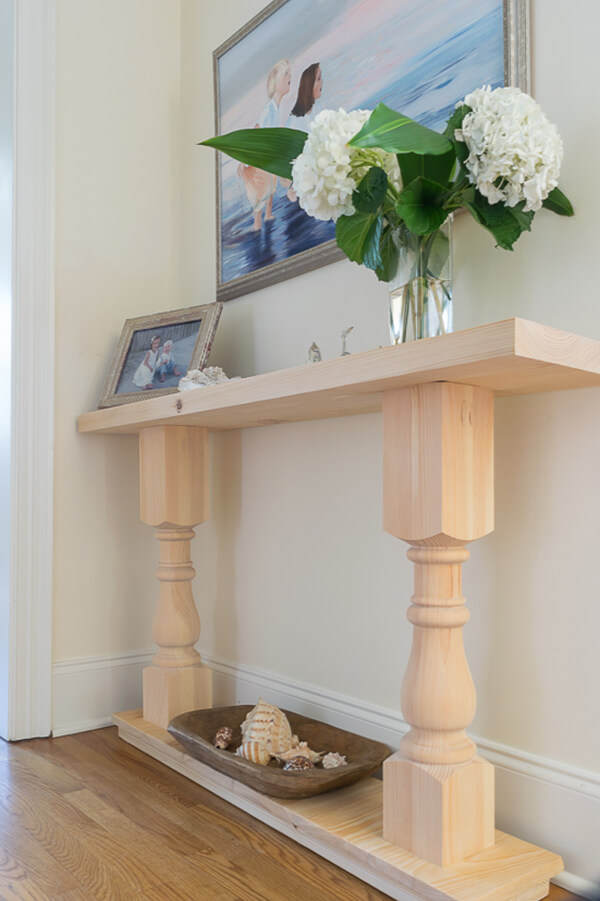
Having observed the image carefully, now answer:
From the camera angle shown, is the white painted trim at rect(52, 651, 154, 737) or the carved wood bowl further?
the white painted trim at rect(52, 651, 154, 737)

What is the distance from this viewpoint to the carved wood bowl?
1.27 meters

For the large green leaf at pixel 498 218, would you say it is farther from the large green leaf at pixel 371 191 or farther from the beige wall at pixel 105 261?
the beige wall at pixel 105 261

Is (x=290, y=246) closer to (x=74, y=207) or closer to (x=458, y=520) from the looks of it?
(x=74, y=207)

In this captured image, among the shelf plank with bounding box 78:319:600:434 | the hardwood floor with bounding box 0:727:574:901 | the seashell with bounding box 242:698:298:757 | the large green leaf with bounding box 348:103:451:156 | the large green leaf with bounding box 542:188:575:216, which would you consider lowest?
the hardwood floor with bounding box 0:727:574:901

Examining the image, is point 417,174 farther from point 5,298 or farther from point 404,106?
point 5,298

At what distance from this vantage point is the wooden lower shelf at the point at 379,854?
1.05 m

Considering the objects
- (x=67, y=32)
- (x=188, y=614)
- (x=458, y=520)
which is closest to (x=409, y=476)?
(x=458, y=520)

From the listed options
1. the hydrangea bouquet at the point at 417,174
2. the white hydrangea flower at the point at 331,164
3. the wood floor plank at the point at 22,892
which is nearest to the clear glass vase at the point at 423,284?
the hydrangea bouquet at the point at 417,174

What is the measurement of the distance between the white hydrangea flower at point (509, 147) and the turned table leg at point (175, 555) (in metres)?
0.96

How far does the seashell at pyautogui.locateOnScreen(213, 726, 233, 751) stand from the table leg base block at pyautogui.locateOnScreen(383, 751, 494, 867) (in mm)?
468

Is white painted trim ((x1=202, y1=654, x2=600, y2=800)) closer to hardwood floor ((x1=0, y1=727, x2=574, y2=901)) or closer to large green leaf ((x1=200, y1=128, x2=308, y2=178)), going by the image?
hardwood floor ((x1=0, y1=727, x2=574, y2=901))

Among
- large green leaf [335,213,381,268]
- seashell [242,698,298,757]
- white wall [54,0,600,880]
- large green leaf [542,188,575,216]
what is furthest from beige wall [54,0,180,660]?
large green leaf [542,188,575,216]

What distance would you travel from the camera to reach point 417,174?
3.75ft

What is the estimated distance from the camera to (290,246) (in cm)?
177
